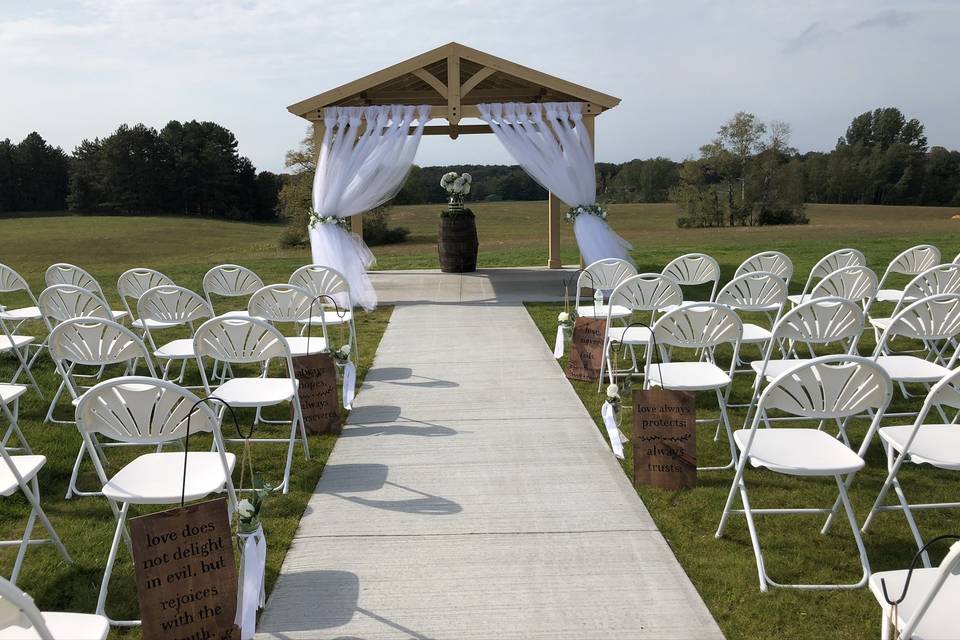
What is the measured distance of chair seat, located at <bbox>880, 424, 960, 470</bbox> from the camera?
300cm

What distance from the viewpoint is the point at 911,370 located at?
4.44 m

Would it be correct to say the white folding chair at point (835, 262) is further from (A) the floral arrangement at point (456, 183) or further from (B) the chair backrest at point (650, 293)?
(A) the floral arrangement at point (456, 183)

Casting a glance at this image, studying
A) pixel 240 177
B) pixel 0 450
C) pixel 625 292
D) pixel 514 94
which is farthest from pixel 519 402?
pixel 240 177

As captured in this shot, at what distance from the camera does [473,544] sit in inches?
135

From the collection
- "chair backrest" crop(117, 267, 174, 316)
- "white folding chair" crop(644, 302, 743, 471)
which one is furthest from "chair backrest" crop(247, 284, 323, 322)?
"white folding chair" crop(644, 302, 743, 471)

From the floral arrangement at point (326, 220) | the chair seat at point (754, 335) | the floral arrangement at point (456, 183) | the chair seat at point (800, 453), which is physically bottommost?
the chair seat at point (800, 453)

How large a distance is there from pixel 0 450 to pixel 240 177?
58.1 meters

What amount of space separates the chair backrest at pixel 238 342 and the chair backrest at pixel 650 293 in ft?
8.07

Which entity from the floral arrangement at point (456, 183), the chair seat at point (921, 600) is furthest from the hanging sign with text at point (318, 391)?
the floral arrangement at point (456, 183)

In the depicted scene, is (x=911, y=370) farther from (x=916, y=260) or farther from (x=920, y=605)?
(x=916, y=260)

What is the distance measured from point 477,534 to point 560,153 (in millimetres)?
7836

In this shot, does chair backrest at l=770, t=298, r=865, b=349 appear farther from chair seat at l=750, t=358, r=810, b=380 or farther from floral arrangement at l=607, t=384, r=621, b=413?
floral arrangement at l=607, t=384, r=621, b=413

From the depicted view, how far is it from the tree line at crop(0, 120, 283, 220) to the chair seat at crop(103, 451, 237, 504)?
5578 cm

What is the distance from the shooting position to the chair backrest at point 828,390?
9.63ft
